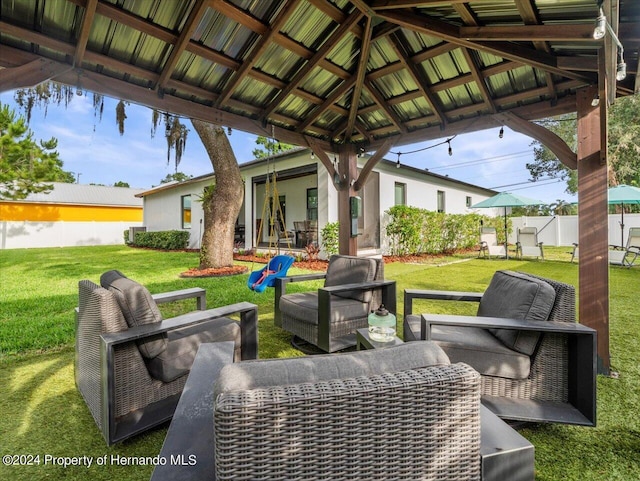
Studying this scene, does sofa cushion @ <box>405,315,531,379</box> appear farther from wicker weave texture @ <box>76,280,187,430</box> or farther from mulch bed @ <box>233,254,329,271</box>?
mulch bed @ <box>233,254,329,271</box>

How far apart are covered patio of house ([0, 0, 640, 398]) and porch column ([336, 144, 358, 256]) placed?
105cm

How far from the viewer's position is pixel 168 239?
576 inches

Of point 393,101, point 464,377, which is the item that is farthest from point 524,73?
point 464,377

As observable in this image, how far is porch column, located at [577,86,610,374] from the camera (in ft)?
9.00

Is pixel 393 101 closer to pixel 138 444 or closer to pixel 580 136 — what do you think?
pixel 580 136

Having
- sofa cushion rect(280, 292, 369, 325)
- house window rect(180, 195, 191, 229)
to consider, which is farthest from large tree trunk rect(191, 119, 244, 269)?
house window rect(180, 195, 191, 229)

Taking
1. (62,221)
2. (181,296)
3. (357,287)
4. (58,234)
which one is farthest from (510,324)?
(62,221)

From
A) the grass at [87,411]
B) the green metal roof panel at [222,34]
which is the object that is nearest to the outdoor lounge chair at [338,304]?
the grass at [87,411]

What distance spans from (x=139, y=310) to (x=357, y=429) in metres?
1.81

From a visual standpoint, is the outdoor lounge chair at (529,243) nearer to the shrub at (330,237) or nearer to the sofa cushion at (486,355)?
the shrub at (330,237)

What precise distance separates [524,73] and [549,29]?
3.30 ft

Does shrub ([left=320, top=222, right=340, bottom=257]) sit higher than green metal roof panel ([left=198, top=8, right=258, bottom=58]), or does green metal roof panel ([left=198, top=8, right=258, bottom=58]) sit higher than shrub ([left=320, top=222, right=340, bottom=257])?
green metal roof panel ([left=198, top=8, right=258, bottom=58])

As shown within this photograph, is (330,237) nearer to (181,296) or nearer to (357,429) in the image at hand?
(181,296)

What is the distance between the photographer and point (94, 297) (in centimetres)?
191
